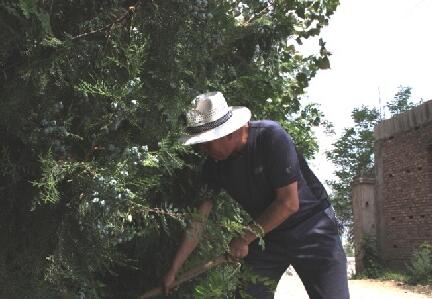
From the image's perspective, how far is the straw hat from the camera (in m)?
2.58

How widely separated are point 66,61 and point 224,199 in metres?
1.43

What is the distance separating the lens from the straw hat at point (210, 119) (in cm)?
258

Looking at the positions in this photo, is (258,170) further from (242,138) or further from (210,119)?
(210,119)

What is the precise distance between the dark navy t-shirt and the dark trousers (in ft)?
0.22

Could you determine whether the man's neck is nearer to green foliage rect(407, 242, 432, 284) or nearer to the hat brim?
the hat brim

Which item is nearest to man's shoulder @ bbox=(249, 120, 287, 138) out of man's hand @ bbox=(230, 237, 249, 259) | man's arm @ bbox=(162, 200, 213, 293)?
man's arm @ bbox=(162, 200, 213, 293)

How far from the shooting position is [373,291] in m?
11.0

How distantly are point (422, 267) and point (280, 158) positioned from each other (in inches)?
389

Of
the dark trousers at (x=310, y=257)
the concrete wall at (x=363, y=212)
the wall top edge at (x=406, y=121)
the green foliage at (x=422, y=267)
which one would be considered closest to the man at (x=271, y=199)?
the dark trousers at (x=310, y=257)

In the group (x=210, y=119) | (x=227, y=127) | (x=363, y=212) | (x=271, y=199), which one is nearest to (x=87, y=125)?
(x=210, y=119)

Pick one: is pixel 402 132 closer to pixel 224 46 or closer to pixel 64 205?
pixel 224 46

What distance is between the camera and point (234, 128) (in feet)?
9.21

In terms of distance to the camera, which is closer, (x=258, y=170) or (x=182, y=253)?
(x=182, y=253)

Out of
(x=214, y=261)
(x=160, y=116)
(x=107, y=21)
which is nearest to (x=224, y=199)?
(x=214, y=261)
